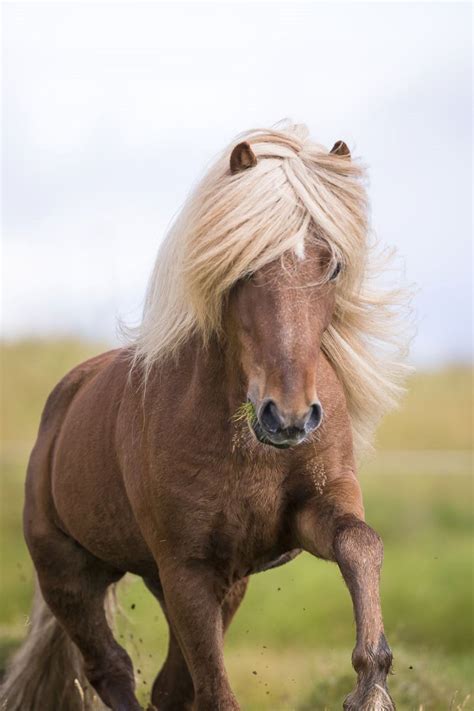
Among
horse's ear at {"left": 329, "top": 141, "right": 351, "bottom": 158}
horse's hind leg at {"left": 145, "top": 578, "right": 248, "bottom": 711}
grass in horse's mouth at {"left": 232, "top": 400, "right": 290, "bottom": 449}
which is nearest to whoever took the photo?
grass in horse's mouth at {"left": 232, "top": 400, "right": 290, "bottom": 449}

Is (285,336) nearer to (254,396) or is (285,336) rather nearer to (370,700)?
(254,396)

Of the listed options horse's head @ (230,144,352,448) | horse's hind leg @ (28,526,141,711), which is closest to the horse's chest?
horse's head @ (230,144,352,448)

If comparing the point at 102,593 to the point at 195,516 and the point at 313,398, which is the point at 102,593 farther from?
the point at 313,398

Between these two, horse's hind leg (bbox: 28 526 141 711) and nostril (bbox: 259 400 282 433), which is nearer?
nostril (bbox: 259 400 282 433)

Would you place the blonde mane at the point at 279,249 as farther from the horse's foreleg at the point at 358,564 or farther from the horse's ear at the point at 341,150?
the horse's foreleg at the point at 358,564

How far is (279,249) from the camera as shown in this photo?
16.8 ft

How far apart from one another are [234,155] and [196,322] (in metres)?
0.74

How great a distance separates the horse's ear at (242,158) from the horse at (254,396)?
1cm

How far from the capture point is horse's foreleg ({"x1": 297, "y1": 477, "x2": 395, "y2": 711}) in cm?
484

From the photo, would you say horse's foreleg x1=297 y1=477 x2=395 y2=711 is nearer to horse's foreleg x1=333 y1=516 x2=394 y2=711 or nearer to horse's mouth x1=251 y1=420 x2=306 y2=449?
horse's foreleg x1=333 y1=516 x2=394 y2=711

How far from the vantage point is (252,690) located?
12.4 meters

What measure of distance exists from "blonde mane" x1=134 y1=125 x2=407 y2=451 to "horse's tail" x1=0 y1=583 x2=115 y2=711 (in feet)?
8.21

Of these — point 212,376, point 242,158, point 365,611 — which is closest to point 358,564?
point 365,611

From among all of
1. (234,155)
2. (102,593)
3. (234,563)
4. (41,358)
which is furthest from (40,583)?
(41,358)
